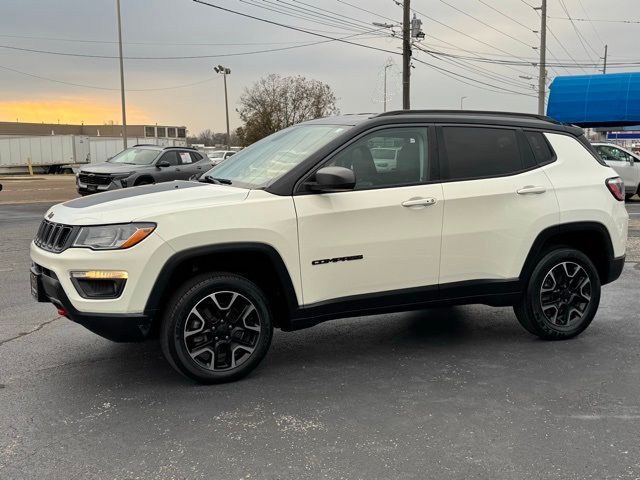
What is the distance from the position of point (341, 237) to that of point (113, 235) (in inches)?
58.1

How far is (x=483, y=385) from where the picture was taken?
4.17m

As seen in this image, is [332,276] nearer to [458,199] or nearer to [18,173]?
[458,199]

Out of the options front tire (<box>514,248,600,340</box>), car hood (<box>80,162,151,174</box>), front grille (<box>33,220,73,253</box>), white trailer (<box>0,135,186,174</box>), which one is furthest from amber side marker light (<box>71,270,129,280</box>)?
white trailer (<box>0,135,186,174</box>)

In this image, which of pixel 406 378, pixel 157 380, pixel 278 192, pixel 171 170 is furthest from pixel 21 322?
pixel 171 170

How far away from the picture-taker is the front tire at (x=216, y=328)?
394cm

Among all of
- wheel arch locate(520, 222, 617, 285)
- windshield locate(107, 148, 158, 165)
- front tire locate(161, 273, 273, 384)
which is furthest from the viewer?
windshield locate(107, 148, 158, 165)

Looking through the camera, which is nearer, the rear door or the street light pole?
the rear door

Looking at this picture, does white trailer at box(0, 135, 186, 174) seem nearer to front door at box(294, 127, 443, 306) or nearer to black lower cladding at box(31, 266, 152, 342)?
front door at box(294, 127, 443, 306)

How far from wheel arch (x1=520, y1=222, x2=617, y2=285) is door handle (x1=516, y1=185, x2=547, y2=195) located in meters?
0.31

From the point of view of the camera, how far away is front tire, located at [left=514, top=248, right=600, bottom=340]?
16.3 ft

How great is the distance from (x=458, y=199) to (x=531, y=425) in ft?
5.63

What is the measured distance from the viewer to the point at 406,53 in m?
26.5

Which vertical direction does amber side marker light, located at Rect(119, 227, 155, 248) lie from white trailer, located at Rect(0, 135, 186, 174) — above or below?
below

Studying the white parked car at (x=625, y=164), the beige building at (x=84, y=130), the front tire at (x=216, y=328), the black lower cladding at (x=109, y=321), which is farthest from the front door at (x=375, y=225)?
the beige building at (x=84, y=130)
